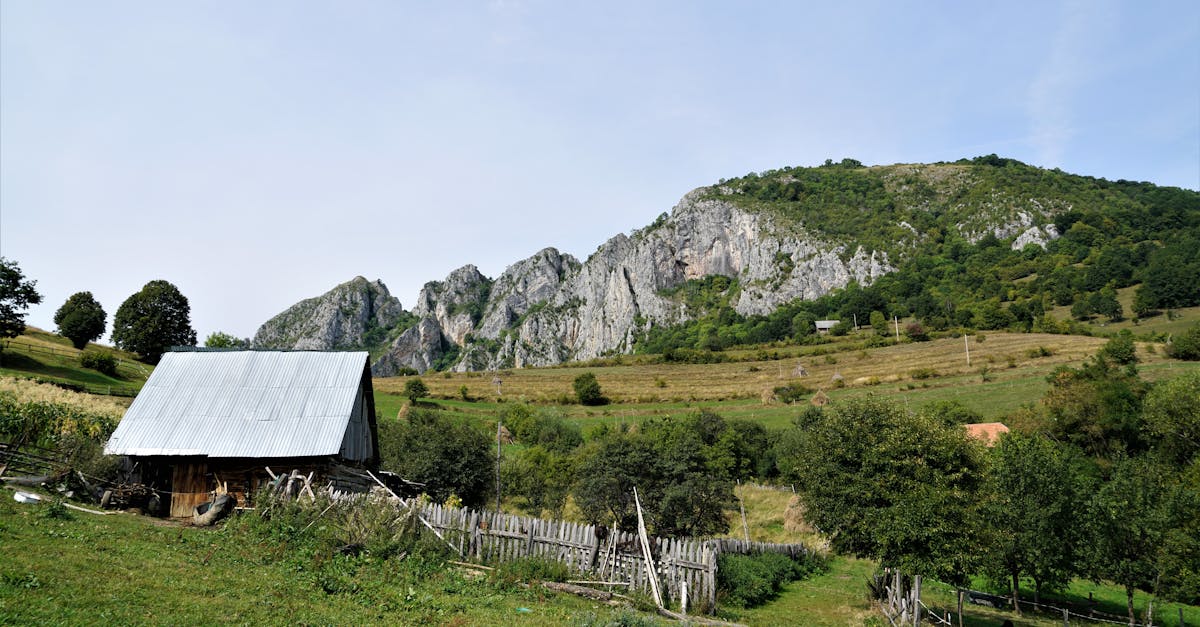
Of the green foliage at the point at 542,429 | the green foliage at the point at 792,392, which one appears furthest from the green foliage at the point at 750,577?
the green foliage at the point at 792,392

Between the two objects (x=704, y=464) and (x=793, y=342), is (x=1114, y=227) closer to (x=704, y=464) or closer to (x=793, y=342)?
(x=793, y=342)

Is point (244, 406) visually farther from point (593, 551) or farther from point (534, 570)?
point (593, 551)

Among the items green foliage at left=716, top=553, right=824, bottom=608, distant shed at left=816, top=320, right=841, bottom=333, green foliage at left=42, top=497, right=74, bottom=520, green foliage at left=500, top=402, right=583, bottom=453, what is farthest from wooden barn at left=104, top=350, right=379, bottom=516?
distant shed at left=816, top=320, right=841, bottom=333

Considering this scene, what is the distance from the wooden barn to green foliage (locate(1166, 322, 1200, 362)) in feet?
268

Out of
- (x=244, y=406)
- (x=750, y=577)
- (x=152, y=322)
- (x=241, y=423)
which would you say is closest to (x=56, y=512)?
(x=241, y=423)

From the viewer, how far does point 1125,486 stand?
81.5 feet

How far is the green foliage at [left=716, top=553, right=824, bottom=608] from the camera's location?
60.1 ft

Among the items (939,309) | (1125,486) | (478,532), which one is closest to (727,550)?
(478,532)

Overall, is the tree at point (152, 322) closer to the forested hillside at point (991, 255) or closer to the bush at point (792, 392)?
the bush at point (792, 392)

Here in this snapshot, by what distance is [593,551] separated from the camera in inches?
660

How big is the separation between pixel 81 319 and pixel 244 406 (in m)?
57.1

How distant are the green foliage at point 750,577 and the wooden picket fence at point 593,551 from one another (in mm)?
1645

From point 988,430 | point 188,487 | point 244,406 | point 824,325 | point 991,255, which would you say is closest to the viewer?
point 188,487

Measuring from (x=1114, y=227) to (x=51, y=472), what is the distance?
17889cm
